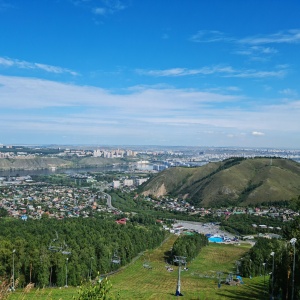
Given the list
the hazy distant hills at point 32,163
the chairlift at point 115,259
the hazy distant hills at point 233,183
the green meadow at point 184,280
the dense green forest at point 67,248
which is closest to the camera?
the green meadow at point 184,280

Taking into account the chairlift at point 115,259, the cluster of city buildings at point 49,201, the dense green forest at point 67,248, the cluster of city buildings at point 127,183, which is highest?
the dense green forest at point 67,248

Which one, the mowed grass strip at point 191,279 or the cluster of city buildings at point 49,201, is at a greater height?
the mowed grass strip at point 191,279

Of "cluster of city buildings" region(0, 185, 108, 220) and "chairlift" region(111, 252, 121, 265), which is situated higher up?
"chairlift" region(111, 252, 121, 265)

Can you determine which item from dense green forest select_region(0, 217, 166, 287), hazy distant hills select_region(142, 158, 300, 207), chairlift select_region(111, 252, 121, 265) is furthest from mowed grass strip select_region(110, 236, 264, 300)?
hazy distant hills select_region(142, 158, 300, 207)

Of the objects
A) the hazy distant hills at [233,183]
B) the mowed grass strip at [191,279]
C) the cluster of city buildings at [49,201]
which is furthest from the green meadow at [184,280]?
the hazy distant hills at [233,183]

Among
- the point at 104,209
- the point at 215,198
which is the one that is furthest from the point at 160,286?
the point at 215,198

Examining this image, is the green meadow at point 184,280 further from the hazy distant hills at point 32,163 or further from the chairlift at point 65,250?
the hazy distant hills at point 32,163

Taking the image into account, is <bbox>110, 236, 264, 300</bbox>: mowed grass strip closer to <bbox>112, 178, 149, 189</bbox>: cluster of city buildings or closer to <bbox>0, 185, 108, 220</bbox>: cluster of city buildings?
<bbox>0, 185, 108, 220</bbox>: cluster of city buildings
